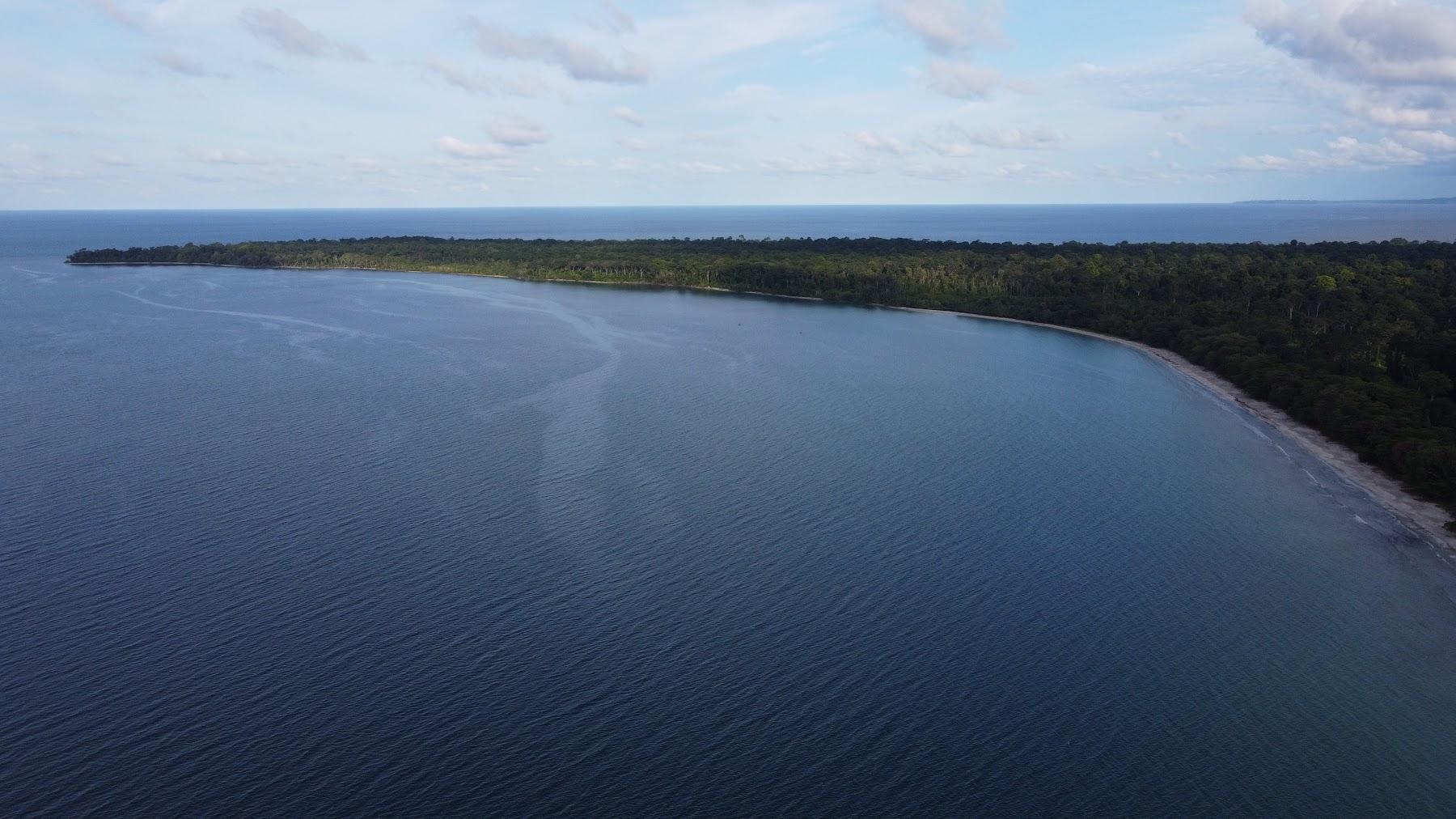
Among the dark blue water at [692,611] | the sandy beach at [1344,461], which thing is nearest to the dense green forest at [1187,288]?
the sandy beach at [1344,461]

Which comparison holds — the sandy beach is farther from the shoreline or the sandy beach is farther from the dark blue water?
the dark blue water

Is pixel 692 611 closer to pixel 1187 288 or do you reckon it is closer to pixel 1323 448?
pixel 1323 448

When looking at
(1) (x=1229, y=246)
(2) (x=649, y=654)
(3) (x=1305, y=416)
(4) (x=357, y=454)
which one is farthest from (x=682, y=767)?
(1) (x=1229, y=246)

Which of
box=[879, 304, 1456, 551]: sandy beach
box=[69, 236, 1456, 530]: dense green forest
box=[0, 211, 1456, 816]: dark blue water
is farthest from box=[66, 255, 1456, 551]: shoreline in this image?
box=[0, 211, 1456, 816]: dark blue water

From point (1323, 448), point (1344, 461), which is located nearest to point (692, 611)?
point (1344, 461)

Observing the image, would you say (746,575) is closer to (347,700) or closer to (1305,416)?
(347,700)

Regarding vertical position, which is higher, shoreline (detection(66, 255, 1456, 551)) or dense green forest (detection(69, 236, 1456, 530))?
dense green forest (detection(69, 236, 1456, 530))
